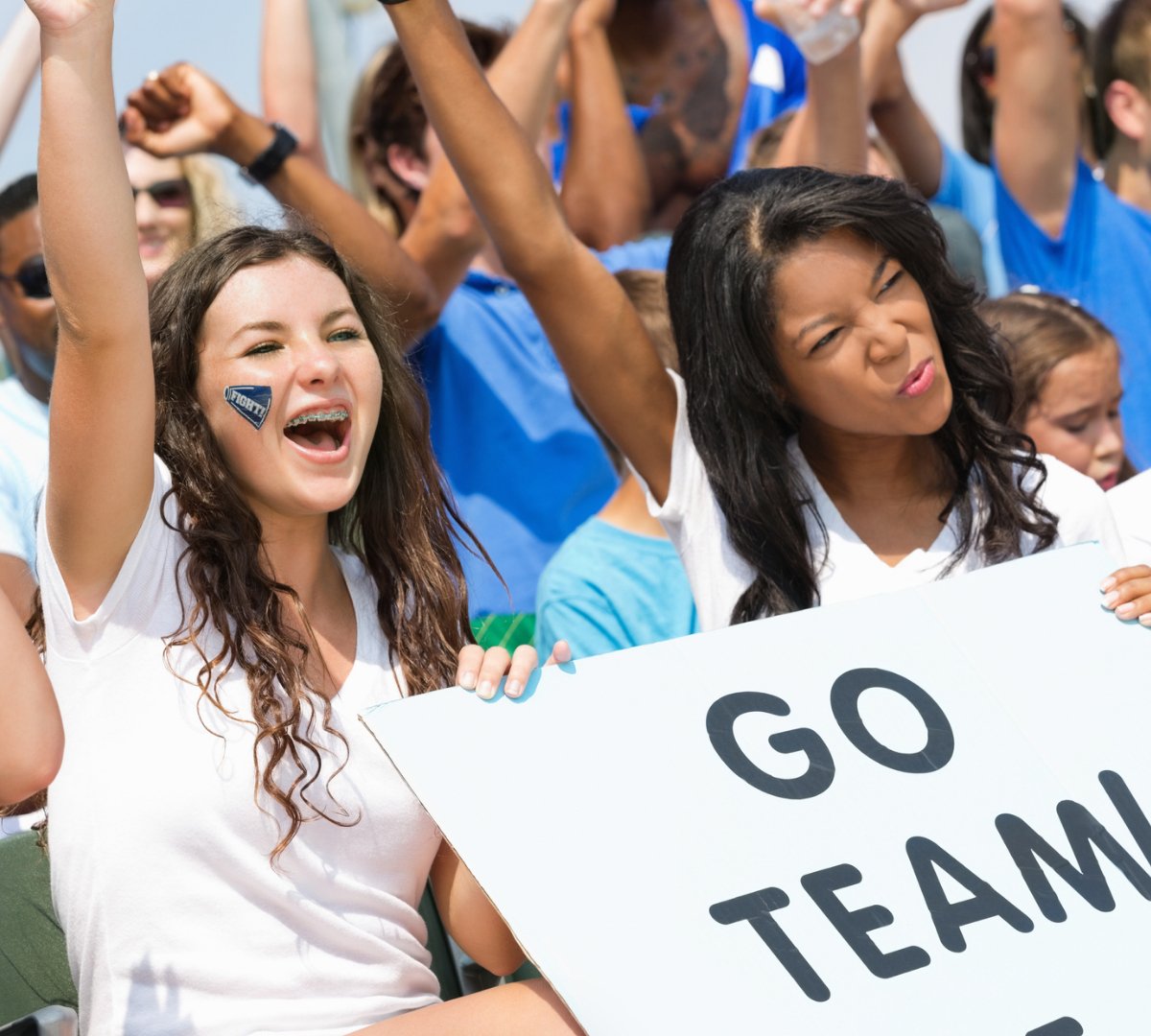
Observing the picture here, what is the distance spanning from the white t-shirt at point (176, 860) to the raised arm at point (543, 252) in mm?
682

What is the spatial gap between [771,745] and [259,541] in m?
0.65

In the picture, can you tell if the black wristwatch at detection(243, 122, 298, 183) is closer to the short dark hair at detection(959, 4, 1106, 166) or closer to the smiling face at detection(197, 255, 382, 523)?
the smiling face at detection(197, 255, 382, 523)

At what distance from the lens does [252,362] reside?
187 centimetres

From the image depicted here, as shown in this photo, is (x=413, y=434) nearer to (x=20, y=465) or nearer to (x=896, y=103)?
(x=20, y=465)

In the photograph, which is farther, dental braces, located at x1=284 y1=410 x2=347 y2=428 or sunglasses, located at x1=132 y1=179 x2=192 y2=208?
sunglasses, located at x1=132 y1=179 x2=192 y2=208

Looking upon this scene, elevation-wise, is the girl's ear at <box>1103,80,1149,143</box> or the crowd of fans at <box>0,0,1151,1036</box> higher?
the girl's ear at <box>1103,80,1149,143</box>

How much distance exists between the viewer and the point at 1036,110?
3.15 meters

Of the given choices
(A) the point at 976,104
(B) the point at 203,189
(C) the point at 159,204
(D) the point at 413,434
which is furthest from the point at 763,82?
(D) the point at 413,434

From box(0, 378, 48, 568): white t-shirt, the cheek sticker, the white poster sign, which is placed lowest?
the white poster sign

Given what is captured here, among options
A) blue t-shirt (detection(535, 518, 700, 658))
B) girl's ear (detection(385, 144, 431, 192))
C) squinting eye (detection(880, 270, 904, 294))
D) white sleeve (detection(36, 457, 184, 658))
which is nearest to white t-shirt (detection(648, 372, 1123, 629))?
squinting eye (detection(880, 270, 904, 294))

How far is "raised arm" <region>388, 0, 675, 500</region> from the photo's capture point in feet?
7.03

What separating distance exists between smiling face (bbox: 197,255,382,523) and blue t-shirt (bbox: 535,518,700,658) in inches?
28.3

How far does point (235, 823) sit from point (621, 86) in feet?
8.16

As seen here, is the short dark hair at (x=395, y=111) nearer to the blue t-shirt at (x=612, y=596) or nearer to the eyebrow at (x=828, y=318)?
the blue t-shirt at (x=612, y=596)
